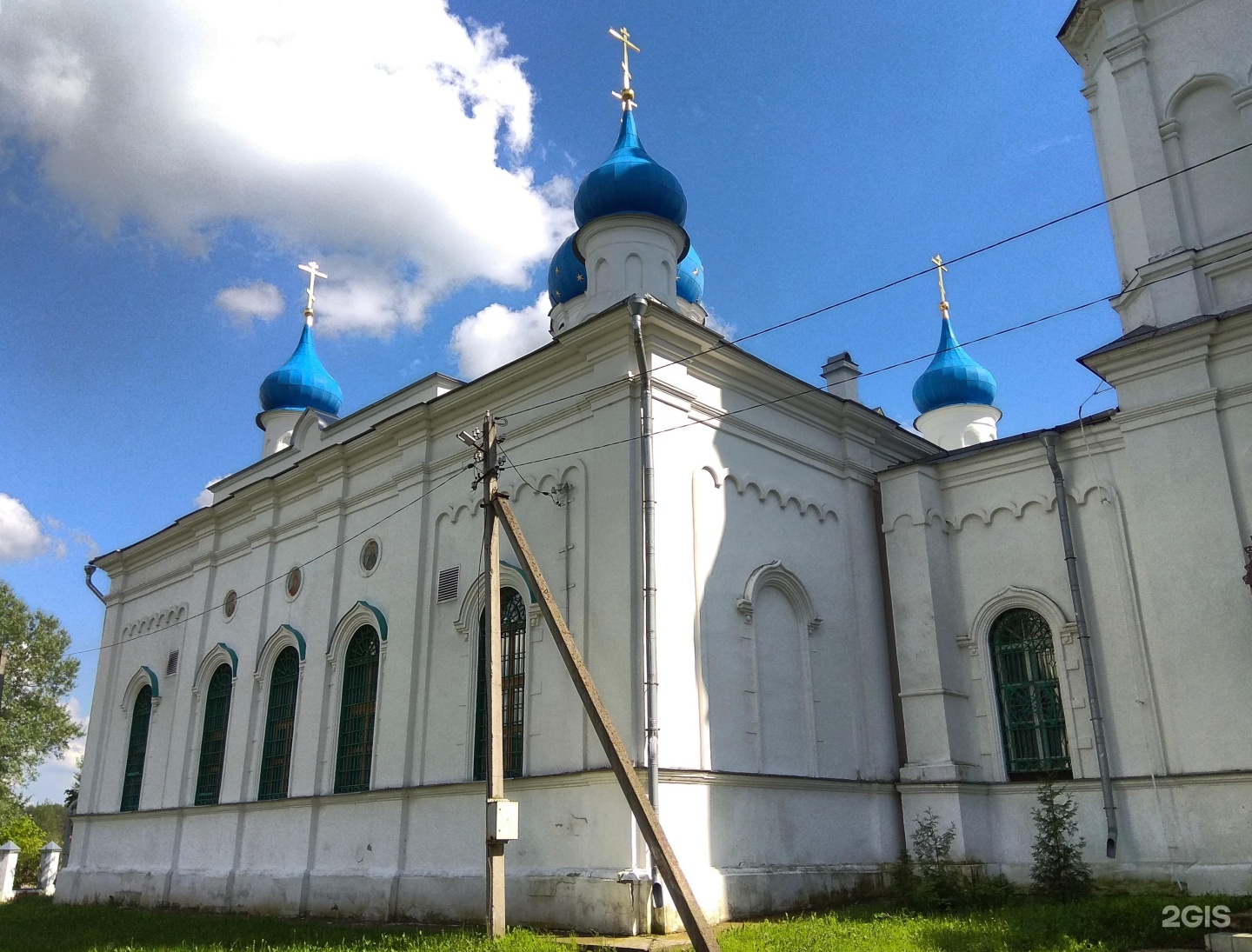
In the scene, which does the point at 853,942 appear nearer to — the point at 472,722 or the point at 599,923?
the point at 599,923

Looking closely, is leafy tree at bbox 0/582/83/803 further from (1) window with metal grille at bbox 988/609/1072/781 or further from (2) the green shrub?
(1) window with metal grille at bbox 988/609/1072/781

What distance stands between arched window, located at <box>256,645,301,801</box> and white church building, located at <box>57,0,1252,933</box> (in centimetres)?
7

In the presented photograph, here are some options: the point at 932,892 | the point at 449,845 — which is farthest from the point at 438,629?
the point at 932,892

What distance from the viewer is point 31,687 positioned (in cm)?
3159

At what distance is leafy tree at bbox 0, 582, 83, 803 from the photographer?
1195 inches

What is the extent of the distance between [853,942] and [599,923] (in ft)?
8.25

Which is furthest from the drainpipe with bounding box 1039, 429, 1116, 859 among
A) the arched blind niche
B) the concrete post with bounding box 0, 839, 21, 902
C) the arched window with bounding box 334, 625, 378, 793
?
the concrete post with bounding box 0, 839, 21, 902

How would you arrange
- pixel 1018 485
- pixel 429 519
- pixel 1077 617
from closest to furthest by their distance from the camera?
pixel 1077 617 < pixel 1018 485 < pixel 429 519

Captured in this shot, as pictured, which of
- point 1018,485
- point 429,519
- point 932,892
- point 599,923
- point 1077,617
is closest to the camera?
point 599,923

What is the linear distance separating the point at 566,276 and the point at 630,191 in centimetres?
272

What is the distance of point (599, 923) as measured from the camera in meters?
9.53

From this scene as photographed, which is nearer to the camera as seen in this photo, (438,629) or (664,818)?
(664,818)

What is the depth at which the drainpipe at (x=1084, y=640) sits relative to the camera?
35.3ft

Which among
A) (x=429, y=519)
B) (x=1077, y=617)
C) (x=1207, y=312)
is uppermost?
(x=1207, y=312)
